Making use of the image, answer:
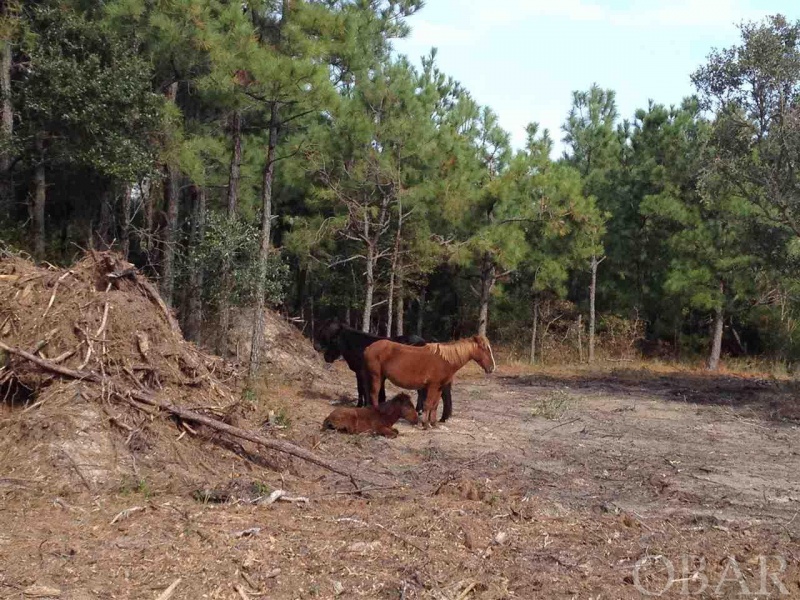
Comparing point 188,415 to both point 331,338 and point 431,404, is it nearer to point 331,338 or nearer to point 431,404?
point 431,404

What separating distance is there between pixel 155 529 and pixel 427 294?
25.5m

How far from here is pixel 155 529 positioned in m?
5.82

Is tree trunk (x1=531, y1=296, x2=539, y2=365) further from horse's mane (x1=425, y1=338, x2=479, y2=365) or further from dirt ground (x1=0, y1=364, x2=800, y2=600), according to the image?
dirt ground (x1=0, y1=364, x2=800, y2=600)

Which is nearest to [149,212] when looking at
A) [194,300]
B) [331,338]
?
[194,300]

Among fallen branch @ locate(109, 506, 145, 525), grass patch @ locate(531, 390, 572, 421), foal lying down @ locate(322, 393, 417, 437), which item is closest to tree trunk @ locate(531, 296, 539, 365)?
grass patch @ locate(531, 390, 572, 421)

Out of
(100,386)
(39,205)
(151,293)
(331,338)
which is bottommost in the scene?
(100,386)

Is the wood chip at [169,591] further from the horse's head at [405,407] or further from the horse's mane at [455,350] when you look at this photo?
the horse's mane at [455,350]

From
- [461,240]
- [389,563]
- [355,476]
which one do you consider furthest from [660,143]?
[389,563]

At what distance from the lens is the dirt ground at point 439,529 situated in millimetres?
5180

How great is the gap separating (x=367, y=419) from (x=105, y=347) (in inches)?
133

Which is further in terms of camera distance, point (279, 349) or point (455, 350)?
point (279, 349)

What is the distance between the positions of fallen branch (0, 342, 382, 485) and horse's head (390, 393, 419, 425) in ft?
8.62

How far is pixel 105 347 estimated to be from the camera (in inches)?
322

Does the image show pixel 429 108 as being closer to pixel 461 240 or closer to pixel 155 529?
pixel 461 240
